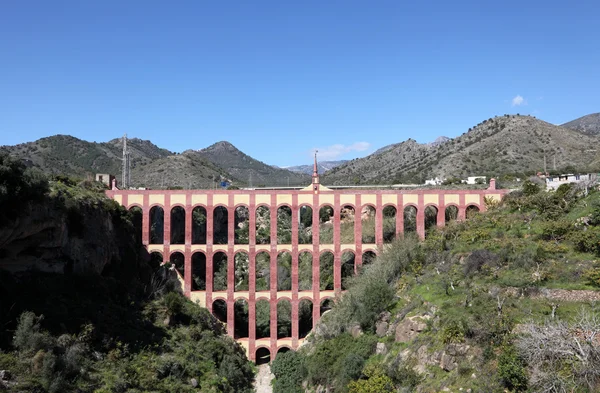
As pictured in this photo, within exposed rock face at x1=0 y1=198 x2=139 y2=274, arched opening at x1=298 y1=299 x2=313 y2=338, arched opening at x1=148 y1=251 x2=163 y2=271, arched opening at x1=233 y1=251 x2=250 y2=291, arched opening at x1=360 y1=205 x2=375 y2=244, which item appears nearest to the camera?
exposed rock face at x1=0 y1=198 x2=139 y2=274

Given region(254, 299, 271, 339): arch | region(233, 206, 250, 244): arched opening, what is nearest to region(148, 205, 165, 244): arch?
region(254, 299, 271, 339): arch

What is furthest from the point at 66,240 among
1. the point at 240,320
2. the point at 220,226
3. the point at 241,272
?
the point at 220,226

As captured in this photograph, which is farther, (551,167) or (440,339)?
(551,167)

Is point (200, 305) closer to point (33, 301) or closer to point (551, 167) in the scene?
point (33, 301)

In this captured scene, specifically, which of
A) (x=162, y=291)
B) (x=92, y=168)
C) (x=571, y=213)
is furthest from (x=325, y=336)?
(x=92, y=168)

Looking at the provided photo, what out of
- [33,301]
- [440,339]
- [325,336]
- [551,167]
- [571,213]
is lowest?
[325,336]

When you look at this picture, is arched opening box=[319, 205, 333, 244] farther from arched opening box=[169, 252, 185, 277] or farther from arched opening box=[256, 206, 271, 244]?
arched opening box=[169, 252, 185, 277]
